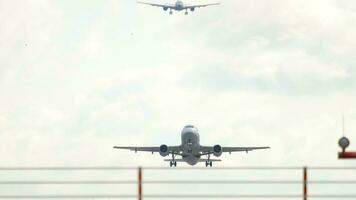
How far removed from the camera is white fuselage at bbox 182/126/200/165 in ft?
275

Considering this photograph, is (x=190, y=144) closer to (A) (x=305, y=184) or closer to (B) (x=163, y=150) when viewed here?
(B) (x=163, y=150)

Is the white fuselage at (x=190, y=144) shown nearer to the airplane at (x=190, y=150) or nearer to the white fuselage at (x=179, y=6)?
the airplane at (x=190, y=150)

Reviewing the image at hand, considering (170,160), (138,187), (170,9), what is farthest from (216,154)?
(138,187)

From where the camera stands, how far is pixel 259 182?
11688mm

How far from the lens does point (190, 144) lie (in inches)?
3297

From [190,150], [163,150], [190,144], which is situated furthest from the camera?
[163,150]

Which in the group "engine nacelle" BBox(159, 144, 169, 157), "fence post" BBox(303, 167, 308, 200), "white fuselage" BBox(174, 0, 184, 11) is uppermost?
"white fuselage" BBox(174, 0, 184, 11)

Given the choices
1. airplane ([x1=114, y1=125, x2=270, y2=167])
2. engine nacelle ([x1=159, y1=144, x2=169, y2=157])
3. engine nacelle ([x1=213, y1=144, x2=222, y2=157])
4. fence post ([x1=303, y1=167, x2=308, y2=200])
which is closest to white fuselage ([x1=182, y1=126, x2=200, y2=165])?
airplane ([x1=114, y1=125, x2=270, y2=167])

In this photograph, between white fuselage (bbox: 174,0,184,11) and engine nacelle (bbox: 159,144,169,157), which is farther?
white fuselage (bbox: 174,0,184,11)

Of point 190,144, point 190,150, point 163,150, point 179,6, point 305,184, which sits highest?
point 179,6

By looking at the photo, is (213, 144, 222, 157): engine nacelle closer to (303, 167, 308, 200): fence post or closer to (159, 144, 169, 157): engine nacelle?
(159, 144, 169, 157): engine nacelle

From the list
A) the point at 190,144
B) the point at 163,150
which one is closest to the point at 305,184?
the point at 190,144

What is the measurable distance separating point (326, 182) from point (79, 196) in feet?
12.5

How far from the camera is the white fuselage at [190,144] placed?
8369 cm
